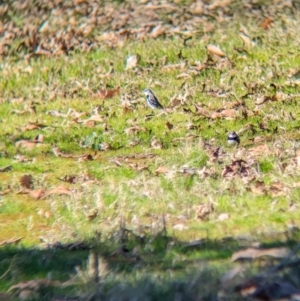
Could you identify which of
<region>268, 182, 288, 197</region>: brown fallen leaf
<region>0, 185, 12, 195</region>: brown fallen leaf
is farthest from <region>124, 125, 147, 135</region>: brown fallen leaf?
<region>268, 182, 288, 197</region>: brown fallen leaf

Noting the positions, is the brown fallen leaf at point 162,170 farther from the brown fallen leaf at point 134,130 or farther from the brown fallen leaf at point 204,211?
the brown fallen leaf at point 134,130

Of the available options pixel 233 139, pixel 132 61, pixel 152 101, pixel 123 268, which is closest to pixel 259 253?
pixel 123 268

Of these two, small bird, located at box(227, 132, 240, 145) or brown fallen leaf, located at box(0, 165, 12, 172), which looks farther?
brown fallen leaf, located at box(0, 165, 12, 172)

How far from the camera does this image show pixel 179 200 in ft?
25.6

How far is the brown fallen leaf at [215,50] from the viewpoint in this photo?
12604 mm

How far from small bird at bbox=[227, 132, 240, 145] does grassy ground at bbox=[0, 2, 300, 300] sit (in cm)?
12

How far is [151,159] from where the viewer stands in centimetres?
944

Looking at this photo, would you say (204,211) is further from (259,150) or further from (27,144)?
(27,144)

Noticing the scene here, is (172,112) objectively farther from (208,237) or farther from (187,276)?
(187,276)

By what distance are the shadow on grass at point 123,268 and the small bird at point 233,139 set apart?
3056mm

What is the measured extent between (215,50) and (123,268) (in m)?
7.40

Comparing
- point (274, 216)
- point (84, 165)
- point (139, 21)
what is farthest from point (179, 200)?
point (139, 21)

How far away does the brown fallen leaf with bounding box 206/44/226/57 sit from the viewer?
12.6 m

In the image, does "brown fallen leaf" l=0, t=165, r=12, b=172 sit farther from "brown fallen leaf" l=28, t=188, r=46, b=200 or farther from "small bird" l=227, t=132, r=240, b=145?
"small bird" l=227, t=132, r=240, b=145
